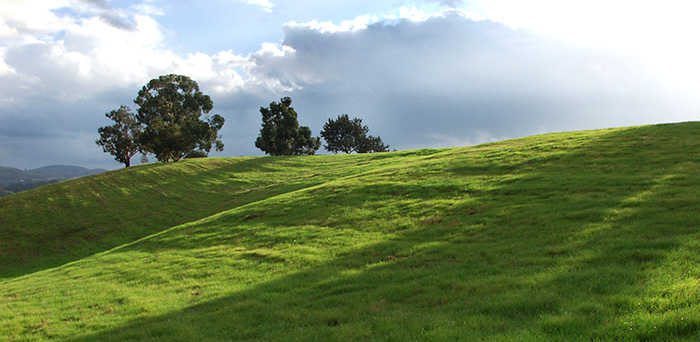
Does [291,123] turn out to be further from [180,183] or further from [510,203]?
[510,203]

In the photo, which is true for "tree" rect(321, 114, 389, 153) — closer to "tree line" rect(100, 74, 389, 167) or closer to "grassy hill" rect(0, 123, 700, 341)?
"tree line" rect(100, 74, 389, 167)

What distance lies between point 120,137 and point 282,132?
38.2 m

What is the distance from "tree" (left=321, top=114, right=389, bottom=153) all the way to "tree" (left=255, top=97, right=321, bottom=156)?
20.4 meters

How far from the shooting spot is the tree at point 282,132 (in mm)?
98000

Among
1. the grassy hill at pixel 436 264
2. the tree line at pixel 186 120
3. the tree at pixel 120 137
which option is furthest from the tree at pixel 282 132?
the grassy hill at pixel 436 264

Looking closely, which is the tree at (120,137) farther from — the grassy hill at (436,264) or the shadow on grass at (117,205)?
the grassy hill at (436,264)

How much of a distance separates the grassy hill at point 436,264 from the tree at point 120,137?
6497cm

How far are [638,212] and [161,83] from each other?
105035 mm

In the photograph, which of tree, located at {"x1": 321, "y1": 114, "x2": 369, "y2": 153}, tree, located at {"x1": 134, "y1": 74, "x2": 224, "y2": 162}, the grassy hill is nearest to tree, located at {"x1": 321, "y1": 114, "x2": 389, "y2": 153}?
tree, located at {"x1": 321, "y1": 114, "x2": 369, "y2": 153}

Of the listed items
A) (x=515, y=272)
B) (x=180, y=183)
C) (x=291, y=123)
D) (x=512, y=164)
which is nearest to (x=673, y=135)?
(x=512, y=164)

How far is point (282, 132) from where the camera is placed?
319 ft

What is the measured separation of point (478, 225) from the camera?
1466 centimetres

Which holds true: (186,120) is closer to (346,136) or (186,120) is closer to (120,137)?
(120,137)

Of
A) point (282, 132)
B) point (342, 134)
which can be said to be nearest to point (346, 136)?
point (342, 134)
